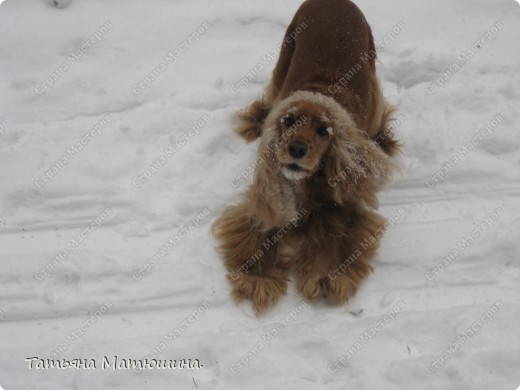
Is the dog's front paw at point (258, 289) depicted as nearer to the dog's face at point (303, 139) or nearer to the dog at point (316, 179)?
the dog at point (316, 179)

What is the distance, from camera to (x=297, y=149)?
93.9 inches

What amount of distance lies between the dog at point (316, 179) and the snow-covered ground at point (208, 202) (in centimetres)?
13

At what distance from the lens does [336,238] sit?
297cm

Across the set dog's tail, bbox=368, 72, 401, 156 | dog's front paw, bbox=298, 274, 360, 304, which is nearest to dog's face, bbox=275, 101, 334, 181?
dog's front paw, bbox=298, 274, 360, 304

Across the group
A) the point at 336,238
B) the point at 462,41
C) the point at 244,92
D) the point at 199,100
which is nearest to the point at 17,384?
the point at 336,238

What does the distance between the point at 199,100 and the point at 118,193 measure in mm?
954

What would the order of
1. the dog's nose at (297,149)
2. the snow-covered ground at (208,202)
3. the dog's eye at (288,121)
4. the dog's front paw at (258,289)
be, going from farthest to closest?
the dog's front paw at (258,289), the snow-covered ground at (208,202), the dog's eye at (288,121), the dog's nose at (297,149)

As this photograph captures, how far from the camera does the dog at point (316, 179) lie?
2.55m

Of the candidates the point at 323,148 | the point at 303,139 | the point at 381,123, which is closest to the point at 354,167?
the point at 323,148

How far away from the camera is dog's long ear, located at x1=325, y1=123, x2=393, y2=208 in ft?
8.42

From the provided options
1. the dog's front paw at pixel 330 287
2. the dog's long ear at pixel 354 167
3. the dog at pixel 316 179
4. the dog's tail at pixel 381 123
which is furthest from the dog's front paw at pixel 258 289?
the dog's tail at pixel 381 123

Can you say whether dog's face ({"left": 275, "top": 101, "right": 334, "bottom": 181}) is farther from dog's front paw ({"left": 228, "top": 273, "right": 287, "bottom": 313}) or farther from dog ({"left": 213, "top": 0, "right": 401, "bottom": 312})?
dog's front paw ({"left": 228, "top": 273, "right": 287, "bottom": 313})

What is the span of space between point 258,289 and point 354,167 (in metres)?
0.86

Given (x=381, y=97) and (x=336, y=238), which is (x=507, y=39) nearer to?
(x=381, y=97)
